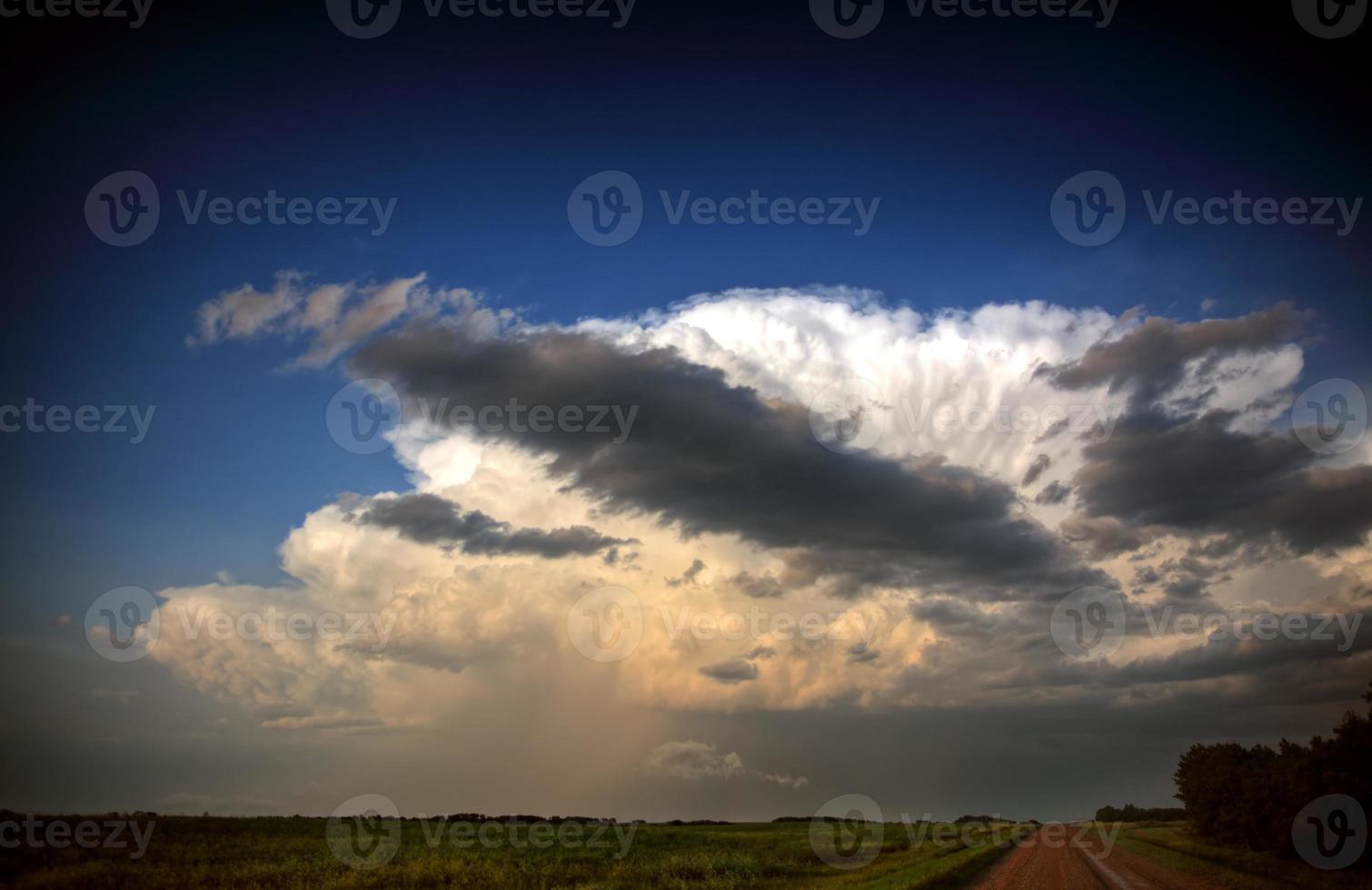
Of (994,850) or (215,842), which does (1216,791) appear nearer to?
(994,850)

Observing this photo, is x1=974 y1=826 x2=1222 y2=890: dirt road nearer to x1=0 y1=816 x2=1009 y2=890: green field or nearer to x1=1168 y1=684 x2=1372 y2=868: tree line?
x1=0 y1=816 x2=1009 y2=890: green field

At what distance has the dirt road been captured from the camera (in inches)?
1320

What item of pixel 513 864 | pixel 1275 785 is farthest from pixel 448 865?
pixel 1275 785

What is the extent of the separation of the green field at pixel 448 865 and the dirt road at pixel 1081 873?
205 centimetres

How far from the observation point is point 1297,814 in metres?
42.9

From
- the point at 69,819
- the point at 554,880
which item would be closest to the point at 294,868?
the point at 554,880

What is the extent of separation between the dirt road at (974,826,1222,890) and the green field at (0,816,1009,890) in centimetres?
205

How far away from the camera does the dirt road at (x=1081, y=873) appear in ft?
110

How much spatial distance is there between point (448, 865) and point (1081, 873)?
105 ft

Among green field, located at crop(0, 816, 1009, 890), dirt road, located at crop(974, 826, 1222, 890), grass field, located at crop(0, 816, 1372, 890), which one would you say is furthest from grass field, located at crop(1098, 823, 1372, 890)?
green field, located at crop(0, 816, 1009, 890)

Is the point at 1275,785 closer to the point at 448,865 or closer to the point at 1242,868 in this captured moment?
the point at 1242,868

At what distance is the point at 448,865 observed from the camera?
42781 millimetres

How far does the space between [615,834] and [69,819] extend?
133 ft

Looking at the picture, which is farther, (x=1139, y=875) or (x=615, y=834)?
(x=615, y=834)
